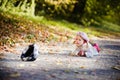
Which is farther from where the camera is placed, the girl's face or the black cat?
the girl's face

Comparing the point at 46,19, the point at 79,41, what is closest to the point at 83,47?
the point at 79,41

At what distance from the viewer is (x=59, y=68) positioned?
34.3ft

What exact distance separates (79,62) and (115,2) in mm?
17378

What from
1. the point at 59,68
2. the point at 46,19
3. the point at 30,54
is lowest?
the point at 59,68

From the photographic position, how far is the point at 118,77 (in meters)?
9.86

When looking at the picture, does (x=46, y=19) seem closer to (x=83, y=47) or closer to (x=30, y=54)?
(x=83, y=47)

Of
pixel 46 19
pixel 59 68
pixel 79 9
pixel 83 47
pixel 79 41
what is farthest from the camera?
pixel 79 9

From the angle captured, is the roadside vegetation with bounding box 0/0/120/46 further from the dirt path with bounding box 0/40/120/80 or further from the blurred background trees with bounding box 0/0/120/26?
the dirt path with bounding box 0/40/120/80

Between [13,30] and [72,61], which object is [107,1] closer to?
[13,30]

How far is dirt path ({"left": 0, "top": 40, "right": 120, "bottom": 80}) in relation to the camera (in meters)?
9.23

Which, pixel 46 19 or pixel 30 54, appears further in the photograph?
pixel 46 19

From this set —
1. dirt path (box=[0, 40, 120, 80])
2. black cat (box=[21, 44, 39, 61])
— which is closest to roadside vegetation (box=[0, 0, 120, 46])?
black cat (box=[21, 44, 39, 61])

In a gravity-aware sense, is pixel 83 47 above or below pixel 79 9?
below

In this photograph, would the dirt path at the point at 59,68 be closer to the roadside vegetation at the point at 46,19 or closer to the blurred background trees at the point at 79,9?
the roadside vegetation at the point at 46,19
